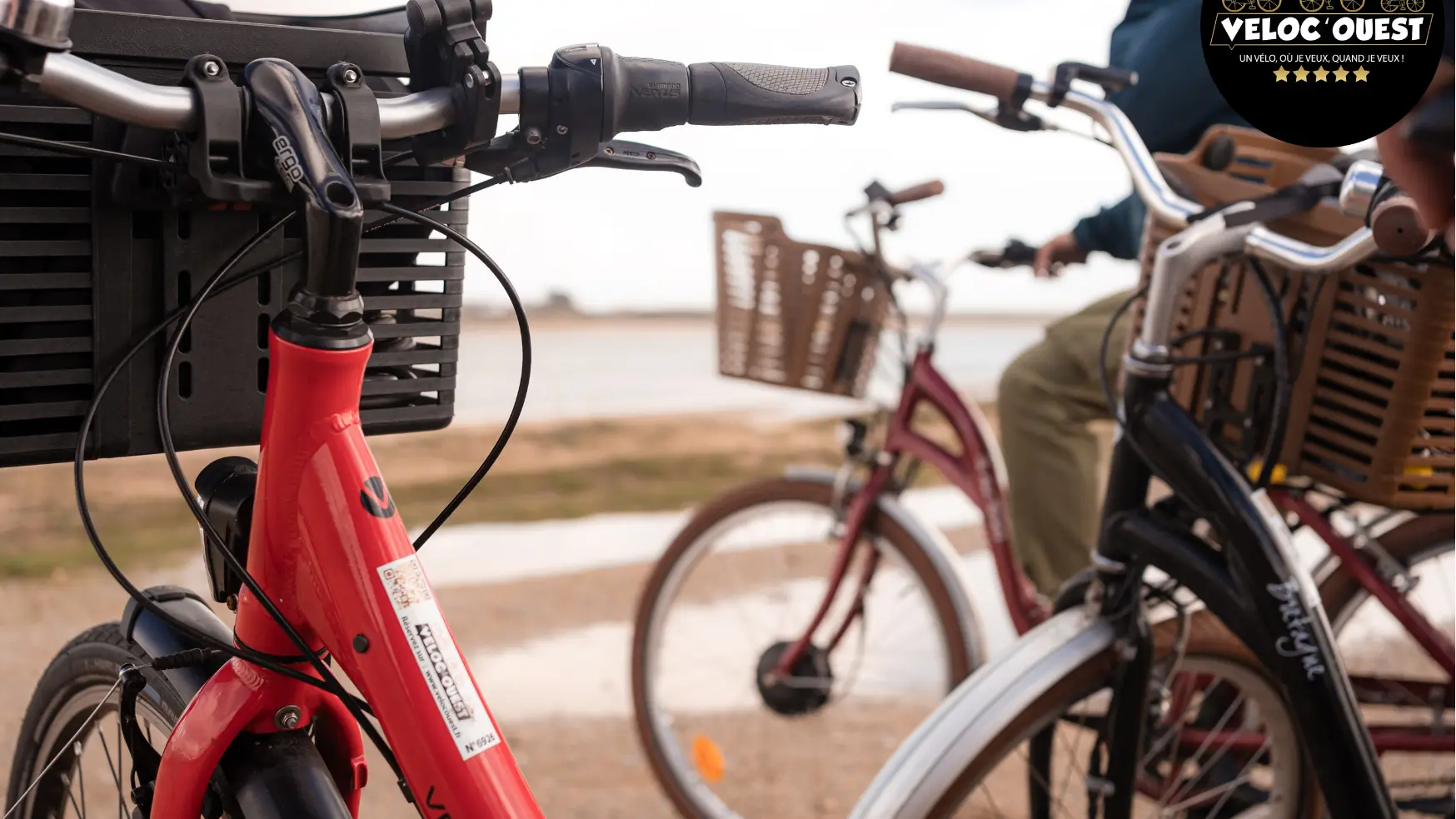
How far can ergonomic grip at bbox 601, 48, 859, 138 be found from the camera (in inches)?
30.5

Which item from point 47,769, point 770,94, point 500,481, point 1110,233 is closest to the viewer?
point 770,94

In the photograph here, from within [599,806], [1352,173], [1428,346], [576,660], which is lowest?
[576,660]

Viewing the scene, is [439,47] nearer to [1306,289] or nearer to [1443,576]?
[1306,289]

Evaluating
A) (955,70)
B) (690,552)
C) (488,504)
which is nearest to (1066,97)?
(955,70)

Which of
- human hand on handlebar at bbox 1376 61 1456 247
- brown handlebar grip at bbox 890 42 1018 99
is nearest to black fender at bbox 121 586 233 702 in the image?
human hand on handlebar at bbox 1376 61 1456 247

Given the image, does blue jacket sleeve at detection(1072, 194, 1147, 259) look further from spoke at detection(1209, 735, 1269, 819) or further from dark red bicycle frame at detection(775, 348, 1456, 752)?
spoke at detection(1209, 735, 1269, 819)

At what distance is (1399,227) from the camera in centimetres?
100

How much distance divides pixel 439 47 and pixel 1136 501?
827 millimetres

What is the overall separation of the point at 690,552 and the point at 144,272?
1.42m

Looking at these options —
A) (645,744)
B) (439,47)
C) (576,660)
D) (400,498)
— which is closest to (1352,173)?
(439,47)

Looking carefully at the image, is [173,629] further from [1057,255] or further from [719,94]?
[1057,255]

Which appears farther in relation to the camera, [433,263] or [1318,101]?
[1318,101]

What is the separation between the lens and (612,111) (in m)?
0.76

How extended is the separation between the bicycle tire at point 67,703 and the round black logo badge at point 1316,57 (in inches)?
47.8
